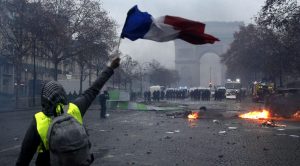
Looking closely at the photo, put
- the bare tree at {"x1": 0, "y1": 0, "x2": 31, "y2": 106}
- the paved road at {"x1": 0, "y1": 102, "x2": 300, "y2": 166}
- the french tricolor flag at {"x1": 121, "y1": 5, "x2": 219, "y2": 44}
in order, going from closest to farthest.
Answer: the french tricolor flag at {"x1": 121, "y1": 5, "x2": 219, "y2": 44} → the paved road at {"x1": 0, "y1": 102, "x2": 300, "y2": 166} → the bare tree at {"x1": 0, "y1": 0, "x2": 31, "y2": 106}

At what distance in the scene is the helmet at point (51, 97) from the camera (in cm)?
312

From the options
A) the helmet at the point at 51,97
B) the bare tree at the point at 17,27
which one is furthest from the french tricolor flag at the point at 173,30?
the bare tree at the point at 17,27

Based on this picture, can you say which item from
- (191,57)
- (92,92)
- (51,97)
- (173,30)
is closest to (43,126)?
(51,97)

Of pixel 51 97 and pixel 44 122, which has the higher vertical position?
pixel 51 97

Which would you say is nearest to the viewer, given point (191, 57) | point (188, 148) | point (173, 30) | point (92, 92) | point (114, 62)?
point (92, 92)

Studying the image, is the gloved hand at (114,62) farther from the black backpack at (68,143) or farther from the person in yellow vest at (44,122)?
the black backpack at (68,143)

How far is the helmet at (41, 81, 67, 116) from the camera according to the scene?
10.2 feet

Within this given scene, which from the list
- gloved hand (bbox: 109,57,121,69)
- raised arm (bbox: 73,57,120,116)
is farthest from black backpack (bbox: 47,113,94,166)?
gloved hand (bbox: 109,57,121,69)

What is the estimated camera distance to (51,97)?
311 centimetres

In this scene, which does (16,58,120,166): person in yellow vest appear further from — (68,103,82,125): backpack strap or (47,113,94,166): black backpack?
(47,113,94,166): black backpack

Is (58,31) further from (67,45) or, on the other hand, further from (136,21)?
(136,21)

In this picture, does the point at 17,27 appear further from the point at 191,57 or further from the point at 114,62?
the point at 191,57

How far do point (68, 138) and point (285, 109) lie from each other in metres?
23.8

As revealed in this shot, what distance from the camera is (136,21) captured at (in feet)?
14.5
